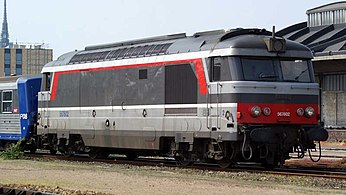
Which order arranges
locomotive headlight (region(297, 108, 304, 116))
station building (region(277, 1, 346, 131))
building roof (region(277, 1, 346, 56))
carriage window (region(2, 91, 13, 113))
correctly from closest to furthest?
locomotive headlight (region(297, 108, 304, 116)) < carriage window (region(2, 91, 13, 113)) < station building (region(277, 1, 346, 131)) < building roof (region(277, 1, 346, 56))

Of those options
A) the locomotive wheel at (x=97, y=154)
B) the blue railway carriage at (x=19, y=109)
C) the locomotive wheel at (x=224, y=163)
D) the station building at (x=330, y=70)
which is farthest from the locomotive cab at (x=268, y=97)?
the station building at (x=330, y=70)

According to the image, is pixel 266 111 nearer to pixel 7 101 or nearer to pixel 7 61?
pixel 7 101

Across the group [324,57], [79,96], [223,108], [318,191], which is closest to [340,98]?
[324,57]

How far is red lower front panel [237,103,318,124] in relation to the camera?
1939cm

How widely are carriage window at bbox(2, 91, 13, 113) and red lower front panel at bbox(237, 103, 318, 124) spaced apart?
1402 centimetres

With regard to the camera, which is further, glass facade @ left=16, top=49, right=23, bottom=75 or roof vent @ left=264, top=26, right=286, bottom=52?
glass facade @ left=16, top=49, right=23, bottom=75

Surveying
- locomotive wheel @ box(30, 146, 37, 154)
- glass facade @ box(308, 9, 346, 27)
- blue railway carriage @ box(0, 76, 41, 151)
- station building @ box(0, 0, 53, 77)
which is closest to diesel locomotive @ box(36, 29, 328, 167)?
blue railway carriage @ box(0, 76, 41, 151)

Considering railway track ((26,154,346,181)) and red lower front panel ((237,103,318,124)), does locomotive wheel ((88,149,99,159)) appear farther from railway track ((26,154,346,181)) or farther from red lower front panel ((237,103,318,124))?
red lower front panel ((237,103,318,124))

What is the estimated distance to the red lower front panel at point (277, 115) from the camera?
1939cm

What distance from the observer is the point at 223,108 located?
1978 centimetres

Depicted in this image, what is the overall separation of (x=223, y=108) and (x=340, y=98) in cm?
2744

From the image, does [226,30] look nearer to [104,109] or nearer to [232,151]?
[232,151]

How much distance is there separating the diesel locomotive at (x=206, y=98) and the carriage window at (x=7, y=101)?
639 cm

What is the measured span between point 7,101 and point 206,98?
1311 centimetres
